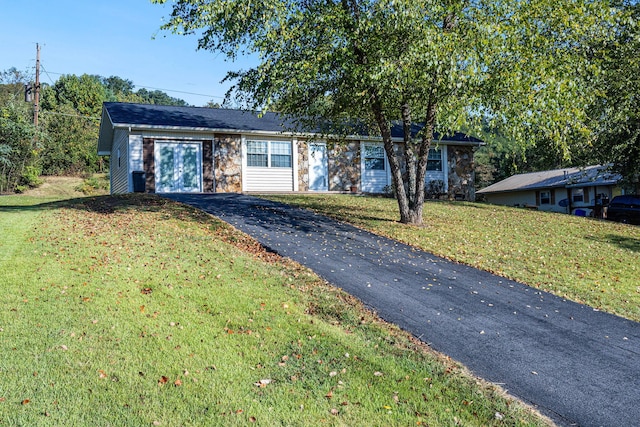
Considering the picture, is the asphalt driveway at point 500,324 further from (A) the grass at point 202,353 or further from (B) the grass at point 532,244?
(B) the grass at point 532,244

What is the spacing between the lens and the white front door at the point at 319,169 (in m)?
22.3

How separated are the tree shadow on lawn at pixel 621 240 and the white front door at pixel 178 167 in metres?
14.3

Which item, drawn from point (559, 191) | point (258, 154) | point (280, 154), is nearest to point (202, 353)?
point (258, 154)

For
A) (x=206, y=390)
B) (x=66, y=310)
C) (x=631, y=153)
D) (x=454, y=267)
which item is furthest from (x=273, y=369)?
(x=631, y=153)

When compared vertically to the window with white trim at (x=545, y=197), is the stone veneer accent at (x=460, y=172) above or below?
above

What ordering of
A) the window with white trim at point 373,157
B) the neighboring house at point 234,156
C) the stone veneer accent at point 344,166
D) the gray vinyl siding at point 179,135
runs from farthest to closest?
the window with white trim at point 373,157, the stone veneer accent at point 344,166, the neighboring house at point 234,156, the gray vinyl siding at point 179,135

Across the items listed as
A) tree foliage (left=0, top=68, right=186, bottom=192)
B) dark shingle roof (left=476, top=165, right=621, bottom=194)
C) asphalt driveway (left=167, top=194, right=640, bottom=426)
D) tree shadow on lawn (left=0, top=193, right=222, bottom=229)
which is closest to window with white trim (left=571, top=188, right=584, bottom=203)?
dark shingle roof (left=476, top=165, right=621, bottom=194)

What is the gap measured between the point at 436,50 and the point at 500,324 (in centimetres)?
572

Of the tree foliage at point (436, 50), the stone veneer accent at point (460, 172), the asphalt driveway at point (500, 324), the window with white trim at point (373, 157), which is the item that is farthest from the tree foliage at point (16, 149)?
the stone veneer accent at point (460, 172)

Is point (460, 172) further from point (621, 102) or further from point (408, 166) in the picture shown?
point (408, 166)

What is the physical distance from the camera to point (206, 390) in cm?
445

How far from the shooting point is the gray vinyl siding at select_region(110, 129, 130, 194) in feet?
65.5

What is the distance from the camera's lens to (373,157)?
23453mm

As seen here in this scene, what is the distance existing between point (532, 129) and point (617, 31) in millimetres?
6965
